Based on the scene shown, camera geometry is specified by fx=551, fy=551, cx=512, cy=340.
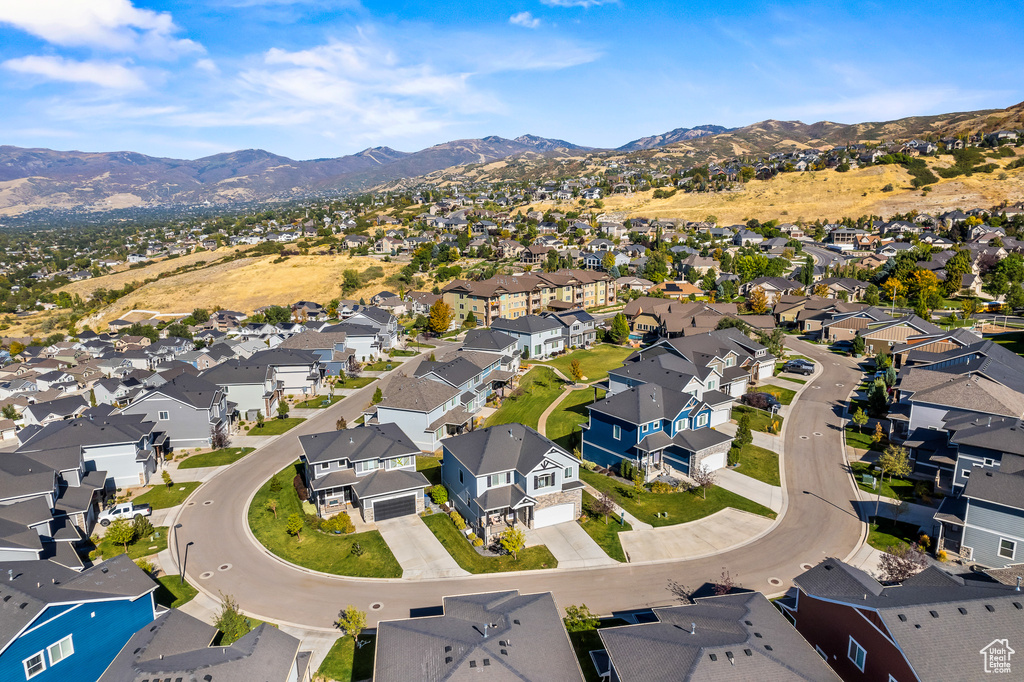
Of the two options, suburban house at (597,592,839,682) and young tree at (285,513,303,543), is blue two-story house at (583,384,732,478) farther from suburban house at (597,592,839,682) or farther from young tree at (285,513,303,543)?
young tree at (285,513,303,543)

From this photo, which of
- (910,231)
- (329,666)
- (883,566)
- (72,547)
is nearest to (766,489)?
(883,566)

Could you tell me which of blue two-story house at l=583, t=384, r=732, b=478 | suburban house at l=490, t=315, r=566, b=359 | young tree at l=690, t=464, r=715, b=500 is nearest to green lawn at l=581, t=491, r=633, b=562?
blue two-story house at l=583, t=384, r=732, b=478

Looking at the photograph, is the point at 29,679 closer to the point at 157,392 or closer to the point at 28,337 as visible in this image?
the point at 157,392

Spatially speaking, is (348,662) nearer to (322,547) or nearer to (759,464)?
(322,547)

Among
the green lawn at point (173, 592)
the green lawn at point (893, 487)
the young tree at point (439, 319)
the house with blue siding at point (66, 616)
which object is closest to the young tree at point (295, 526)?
the green lawn at point (173, 592)

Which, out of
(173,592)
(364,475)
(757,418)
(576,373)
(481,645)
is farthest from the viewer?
(576,373)

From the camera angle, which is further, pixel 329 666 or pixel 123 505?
A: pixel 123 505

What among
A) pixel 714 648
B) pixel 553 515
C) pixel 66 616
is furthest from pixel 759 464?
pixel 66 616
